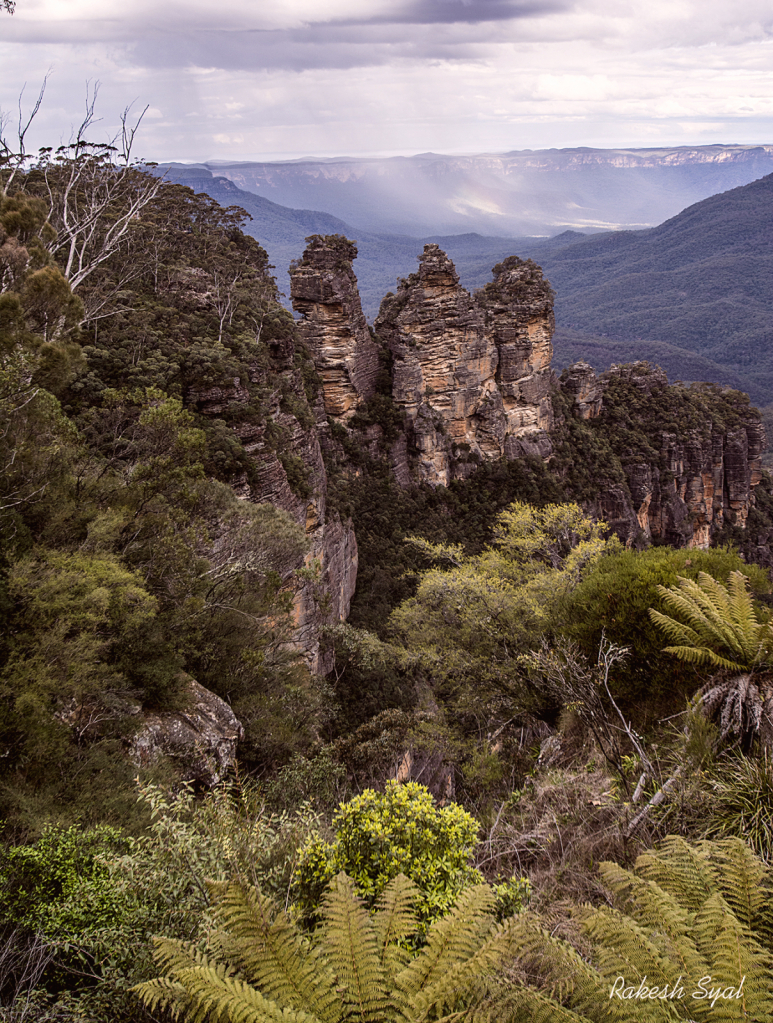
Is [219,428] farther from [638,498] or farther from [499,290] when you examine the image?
[638,498]

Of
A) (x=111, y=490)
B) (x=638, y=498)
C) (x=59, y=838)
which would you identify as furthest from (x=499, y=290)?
(x=59, y=838)

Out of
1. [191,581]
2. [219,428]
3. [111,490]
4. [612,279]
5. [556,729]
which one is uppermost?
[612,279]

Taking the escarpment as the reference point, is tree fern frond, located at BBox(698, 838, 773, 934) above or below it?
below

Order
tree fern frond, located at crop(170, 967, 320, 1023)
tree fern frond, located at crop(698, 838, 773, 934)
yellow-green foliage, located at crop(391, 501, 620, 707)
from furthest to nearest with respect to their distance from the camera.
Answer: yellow-green foliage, located at crop(391, 501, 620, 707), tree fern frond, located at crop(698, 838, 773, 934), tree fern frond, located at crop(170, 967, 320, 1023)

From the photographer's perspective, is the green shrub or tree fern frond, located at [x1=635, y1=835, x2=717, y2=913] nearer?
tree fern frond, located at [x1=635, y1=835, x2=717, y2=913]

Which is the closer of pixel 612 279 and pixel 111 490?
pixel 111 490

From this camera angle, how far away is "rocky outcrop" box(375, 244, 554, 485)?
39.5m

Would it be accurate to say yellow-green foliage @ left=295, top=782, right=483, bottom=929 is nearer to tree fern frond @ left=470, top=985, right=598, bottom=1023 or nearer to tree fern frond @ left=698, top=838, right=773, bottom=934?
tree fern frond @ left=470, top=985, right=598, bottom=1023

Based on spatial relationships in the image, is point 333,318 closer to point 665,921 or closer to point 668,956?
Answer: point 665,921

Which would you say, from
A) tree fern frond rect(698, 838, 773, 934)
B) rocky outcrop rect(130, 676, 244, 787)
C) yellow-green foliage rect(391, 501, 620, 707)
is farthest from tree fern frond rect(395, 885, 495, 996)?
yellow-green foliage rect(391, 501, 620, 707)

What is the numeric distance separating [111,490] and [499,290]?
1599 inches

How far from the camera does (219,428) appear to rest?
19516 millimetres

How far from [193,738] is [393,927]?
6459 millimetres

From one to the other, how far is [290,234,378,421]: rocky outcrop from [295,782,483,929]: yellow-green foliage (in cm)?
3245
